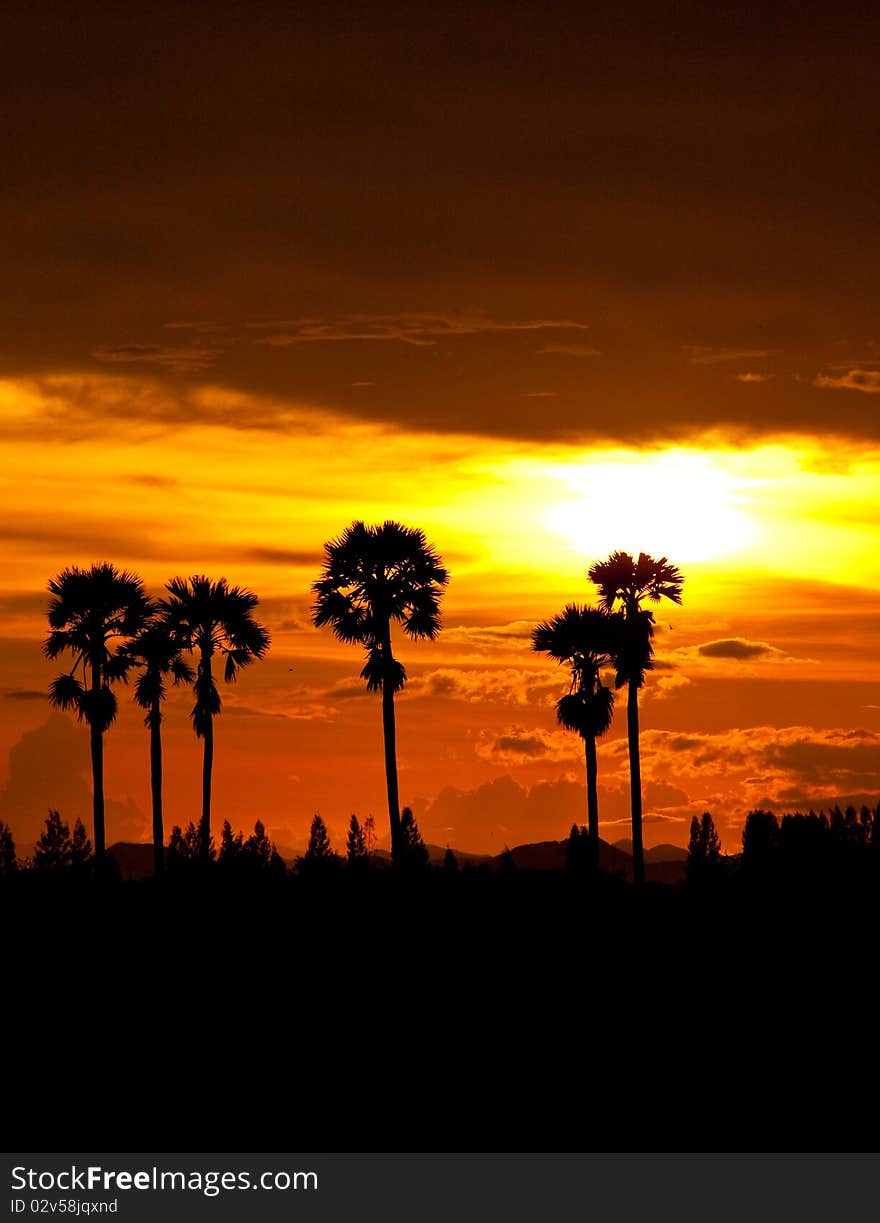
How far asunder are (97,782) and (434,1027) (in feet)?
124

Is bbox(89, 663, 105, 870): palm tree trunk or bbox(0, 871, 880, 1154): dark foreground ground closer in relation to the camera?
bbox(0, 871, 880, 1154): dark foreground ground

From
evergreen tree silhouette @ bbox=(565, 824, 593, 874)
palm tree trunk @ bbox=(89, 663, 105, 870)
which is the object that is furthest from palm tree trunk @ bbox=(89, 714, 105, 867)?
evergreen tree silhouette @ bbox=(565, 824, 593, 874)

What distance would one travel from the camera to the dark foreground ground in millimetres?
42297

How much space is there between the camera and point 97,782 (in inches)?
3332

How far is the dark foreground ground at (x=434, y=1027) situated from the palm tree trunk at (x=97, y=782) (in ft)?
27.4

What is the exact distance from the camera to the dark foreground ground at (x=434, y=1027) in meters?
42.3

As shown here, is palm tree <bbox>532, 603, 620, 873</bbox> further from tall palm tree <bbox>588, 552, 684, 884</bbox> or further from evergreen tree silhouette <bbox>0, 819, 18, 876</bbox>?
evergreen tree silhouette <bbox>0, 819, 18, 876</bbox>

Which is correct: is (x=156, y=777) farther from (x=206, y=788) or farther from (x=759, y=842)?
(x=759, y=842)

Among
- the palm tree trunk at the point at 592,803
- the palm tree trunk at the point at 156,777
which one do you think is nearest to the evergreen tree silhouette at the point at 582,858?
the palm tree trunk at the point at 592,803

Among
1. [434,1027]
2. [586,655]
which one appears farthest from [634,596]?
[434,1027]

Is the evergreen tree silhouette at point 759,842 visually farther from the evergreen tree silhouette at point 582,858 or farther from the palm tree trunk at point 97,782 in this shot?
the palm tree trunk at point 97,782

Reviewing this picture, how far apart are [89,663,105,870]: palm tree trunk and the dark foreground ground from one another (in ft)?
27.4
